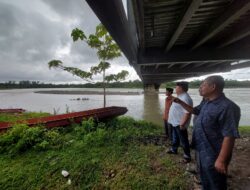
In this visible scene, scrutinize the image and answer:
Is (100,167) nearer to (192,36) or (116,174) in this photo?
(116,174)

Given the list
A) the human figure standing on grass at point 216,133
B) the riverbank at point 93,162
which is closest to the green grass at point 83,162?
the riverbank at point 93,162

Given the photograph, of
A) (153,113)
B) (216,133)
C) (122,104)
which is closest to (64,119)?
(216,133)

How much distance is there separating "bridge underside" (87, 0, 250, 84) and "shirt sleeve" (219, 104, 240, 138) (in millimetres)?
1384

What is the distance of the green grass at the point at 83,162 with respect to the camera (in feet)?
10.1

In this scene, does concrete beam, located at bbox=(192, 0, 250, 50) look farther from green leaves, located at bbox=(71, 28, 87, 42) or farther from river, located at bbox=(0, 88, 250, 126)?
river, located at bbox=(0, 88, 250, 126)

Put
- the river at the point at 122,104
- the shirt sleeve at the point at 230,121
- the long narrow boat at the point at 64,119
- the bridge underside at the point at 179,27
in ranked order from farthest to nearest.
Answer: the river at the point at 122,104 < the long narrow boat at the point at 64,119 < the bridge underside at the point at 179,27 < the shirt sleeve at the point at 230,121

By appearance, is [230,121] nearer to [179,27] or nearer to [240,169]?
[179,27]

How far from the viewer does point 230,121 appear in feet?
5.76

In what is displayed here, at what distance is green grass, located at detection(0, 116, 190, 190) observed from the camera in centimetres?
308

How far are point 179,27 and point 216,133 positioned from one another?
1953mm

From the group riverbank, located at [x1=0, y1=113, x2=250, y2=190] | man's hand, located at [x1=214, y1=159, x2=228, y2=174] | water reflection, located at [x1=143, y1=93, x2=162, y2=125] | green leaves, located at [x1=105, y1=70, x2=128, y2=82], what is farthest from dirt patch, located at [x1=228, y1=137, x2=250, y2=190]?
green leaves, located at [x1=105, y1=70, x2=128, y2=82]

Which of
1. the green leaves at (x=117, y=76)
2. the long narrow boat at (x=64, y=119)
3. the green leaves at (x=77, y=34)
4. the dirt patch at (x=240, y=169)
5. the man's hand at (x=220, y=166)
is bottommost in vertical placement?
Result: the dirt patch at (x=240, y=169)

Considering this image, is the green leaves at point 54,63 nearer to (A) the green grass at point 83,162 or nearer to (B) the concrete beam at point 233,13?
(A) the green grass at point 83,162

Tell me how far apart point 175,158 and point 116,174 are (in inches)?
56.3
